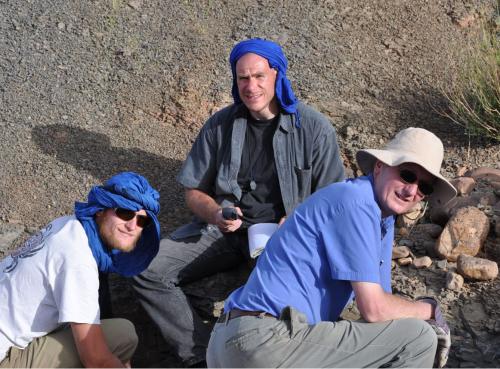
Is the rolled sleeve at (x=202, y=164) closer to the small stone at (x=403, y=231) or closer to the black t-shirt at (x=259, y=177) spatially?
the black t-shirt at (x=259, y=177)

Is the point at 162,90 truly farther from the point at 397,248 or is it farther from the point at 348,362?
the point at 348,362

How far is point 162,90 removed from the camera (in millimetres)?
5926

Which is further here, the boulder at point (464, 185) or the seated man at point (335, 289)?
the boulder at point (464, 185)

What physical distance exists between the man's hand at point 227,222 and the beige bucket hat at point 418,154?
0.99 meters

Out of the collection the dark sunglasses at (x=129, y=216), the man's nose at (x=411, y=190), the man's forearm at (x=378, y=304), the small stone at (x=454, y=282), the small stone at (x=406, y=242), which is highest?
the man's nose at (x=411, y=190)

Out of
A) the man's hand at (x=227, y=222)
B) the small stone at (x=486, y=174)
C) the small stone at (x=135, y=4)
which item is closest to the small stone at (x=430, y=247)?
the small stone at (x=486, y=174)

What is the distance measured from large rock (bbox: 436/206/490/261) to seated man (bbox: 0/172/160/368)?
1868mm

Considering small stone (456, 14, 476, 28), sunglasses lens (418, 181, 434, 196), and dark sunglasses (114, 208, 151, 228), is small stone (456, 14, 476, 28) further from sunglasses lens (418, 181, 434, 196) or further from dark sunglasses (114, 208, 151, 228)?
dark sunglasses (114, 208, 151, 228)

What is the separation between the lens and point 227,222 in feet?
12.8

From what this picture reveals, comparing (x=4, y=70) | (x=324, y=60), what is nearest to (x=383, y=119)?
(x=324, y=60)

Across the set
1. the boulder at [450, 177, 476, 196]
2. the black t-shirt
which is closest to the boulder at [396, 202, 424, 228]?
the boulder at [450, 177, 476, 196]

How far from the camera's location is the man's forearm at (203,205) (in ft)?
13.1

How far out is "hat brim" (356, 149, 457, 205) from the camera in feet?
9.37

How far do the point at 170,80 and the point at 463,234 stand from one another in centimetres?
276
